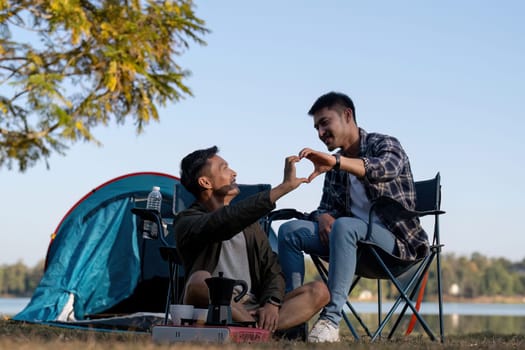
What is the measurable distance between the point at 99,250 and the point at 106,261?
4.1 inches

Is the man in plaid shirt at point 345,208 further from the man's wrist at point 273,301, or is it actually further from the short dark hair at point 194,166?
the short dark hair at point 194,166

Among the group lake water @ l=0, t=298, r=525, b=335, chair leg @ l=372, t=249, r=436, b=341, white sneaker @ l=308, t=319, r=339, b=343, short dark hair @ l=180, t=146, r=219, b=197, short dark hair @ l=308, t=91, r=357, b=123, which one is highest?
short dark hair @ l=308, t=91, r=357, b=123

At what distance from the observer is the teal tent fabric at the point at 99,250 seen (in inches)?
222

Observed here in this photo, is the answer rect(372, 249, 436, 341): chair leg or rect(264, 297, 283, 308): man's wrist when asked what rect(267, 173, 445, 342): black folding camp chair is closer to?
rect(372, 249, 436, 341): chair leg

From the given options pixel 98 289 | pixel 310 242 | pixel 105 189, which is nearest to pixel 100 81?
pixel 105 189

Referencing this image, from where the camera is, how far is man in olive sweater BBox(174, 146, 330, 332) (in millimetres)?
2533

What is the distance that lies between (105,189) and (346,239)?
136 inches

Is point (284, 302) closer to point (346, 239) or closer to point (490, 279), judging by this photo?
point (346, 239)

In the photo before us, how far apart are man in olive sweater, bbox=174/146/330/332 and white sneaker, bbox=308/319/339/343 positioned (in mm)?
79

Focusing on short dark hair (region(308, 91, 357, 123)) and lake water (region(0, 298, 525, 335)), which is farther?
lake water (region(0, 298, 525, 335))

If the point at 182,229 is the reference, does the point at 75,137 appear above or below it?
above

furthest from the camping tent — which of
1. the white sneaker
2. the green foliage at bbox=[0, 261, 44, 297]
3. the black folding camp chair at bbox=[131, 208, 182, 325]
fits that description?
the green foliage at bbox=[0, 261, 44, 297]

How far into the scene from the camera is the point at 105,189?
5910mm

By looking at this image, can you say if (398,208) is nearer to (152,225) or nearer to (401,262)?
(401,262)
